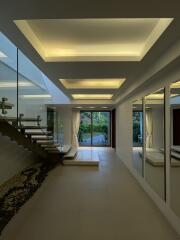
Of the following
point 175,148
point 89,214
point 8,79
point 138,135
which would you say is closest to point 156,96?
point 175,148

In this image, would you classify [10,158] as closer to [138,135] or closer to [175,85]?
[138,135]

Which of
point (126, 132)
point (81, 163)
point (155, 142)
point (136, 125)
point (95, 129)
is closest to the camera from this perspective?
point (155, 142)

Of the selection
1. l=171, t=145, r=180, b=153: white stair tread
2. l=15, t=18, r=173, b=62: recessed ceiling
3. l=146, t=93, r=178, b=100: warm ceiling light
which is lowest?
l=171, t=145, r=180, b=153: white stair tread

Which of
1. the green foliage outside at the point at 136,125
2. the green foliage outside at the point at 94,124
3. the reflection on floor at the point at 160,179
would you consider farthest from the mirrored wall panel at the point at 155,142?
the green foliage outside at the point at 94,124

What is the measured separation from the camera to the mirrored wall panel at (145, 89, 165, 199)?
13.1 ft

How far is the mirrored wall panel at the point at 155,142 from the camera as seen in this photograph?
13.1 ft

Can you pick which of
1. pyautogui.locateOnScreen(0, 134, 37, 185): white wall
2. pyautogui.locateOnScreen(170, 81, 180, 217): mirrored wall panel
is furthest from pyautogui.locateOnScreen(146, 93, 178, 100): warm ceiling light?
pyautogui.locateOnScreen(0, 134, 37, 185): white wall

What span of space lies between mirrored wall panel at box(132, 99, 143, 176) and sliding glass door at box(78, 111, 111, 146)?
7368mm

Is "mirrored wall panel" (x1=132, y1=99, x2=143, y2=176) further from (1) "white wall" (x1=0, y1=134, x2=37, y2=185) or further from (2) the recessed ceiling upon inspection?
(1) "white wall" (x1=0, y1=134, x2=37, y2=185)

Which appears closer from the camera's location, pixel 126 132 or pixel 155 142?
pixel 155 142

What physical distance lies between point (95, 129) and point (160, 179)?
9957 millimetres

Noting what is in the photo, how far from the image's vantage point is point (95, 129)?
13.9 m

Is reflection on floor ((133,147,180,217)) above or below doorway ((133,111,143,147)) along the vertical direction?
below
